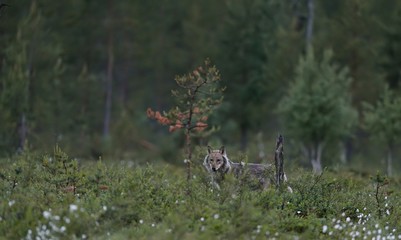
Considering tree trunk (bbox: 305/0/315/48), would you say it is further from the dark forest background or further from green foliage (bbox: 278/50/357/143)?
green foliage (bbox: 278/50/357/143)

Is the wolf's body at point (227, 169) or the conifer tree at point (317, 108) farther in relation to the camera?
the conifer tree at point (317, 108)

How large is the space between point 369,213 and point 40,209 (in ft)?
23.6

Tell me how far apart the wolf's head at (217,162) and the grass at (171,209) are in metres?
0.47

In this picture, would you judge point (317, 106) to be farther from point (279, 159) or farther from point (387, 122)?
point (279, 159)

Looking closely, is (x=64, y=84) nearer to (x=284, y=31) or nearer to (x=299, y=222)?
(x=284, y=31)

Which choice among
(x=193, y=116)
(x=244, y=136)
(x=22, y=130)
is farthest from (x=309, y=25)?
(x=193, y=116)

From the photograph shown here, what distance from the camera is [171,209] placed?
14.3m

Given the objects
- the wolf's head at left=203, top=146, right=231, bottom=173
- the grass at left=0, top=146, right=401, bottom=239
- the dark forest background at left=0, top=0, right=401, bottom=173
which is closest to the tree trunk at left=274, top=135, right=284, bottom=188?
the grass at left=0, top=146, right=401, bottom=239

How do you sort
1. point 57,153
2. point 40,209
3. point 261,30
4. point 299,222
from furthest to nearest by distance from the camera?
point 261,30, point 57,153, point 299,222, point 40,209

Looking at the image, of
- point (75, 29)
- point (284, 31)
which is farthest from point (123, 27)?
point (284, 31)

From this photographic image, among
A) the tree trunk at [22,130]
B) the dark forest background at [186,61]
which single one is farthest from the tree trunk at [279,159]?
the dark forest background at [186,61]

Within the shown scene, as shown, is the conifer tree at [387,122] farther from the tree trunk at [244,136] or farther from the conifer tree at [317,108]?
the tree trunk at [244,136]

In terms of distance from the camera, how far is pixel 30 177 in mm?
16062

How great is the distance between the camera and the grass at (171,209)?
12.5 metres
